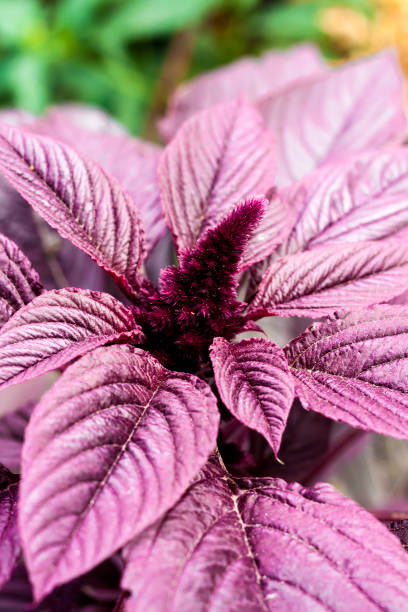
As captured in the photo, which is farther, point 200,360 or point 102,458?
point 200,360

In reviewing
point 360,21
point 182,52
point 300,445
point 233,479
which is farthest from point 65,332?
Answer: point 182,52

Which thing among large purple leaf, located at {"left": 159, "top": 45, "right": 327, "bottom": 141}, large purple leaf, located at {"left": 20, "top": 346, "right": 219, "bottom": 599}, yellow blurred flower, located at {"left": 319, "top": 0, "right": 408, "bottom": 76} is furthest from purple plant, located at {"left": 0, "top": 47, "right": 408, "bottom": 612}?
yellow blurred flower, located at {"left": 319, "top": 0, "right": 408, "bottom": 76}

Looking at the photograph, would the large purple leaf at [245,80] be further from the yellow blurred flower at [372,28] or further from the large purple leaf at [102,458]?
the yellow blurred flower at [372,28]

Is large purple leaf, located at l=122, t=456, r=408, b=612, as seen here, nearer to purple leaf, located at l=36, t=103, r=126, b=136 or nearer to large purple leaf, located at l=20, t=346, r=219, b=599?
large purple leaf, located at l=20, t=346, r=219, b=599

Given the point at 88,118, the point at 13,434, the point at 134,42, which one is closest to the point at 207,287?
the point at 13,434

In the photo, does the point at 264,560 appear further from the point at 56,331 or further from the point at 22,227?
the point at 22,227

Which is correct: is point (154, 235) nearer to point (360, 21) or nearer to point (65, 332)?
point (65, 332)

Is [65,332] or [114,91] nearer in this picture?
[65,332]
